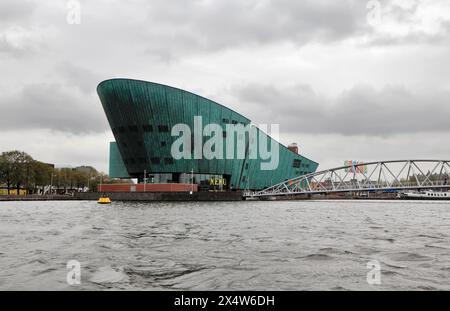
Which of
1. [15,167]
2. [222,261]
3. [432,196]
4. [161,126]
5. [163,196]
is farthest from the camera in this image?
[432,196]

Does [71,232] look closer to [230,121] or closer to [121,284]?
[121,284]

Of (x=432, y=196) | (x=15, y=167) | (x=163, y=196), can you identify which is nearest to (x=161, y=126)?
(x=163, y=196)

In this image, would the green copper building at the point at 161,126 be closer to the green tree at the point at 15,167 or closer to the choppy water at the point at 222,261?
the green tree at the point at 15,167

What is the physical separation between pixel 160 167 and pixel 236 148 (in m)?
21.1

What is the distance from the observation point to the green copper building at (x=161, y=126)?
104062 mm

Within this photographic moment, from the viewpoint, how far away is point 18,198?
105 metres

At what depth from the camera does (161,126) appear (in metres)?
106

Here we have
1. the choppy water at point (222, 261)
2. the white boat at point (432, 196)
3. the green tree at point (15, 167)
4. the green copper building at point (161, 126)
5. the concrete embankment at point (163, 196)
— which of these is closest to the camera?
the choppy water at point (222, 261)

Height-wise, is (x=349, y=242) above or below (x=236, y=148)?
below

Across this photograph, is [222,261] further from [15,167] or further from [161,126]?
[15,167]

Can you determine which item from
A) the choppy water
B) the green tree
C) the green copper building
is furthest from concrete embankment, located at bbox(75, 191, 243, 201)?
the choppy water

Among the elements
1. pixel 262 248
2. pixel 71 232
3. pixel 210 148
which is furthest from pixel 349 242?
pixel 210 148

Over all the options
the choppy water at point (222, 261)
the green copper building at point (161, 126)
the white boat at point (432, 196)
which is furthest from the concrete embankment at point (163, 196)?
the white boat at point (432, 196)

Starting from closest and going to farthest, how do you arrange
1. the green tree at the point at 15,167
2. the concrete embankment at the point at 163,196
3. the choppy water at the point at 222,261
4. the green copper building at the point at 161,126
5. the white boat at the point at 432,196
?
the choppy water at the point at 222,261, the concrete embankment at the point at 163,196, the green copper building at the point at 161,126, the green tree at the point at 15,167, the white boat at the point at 432,196
